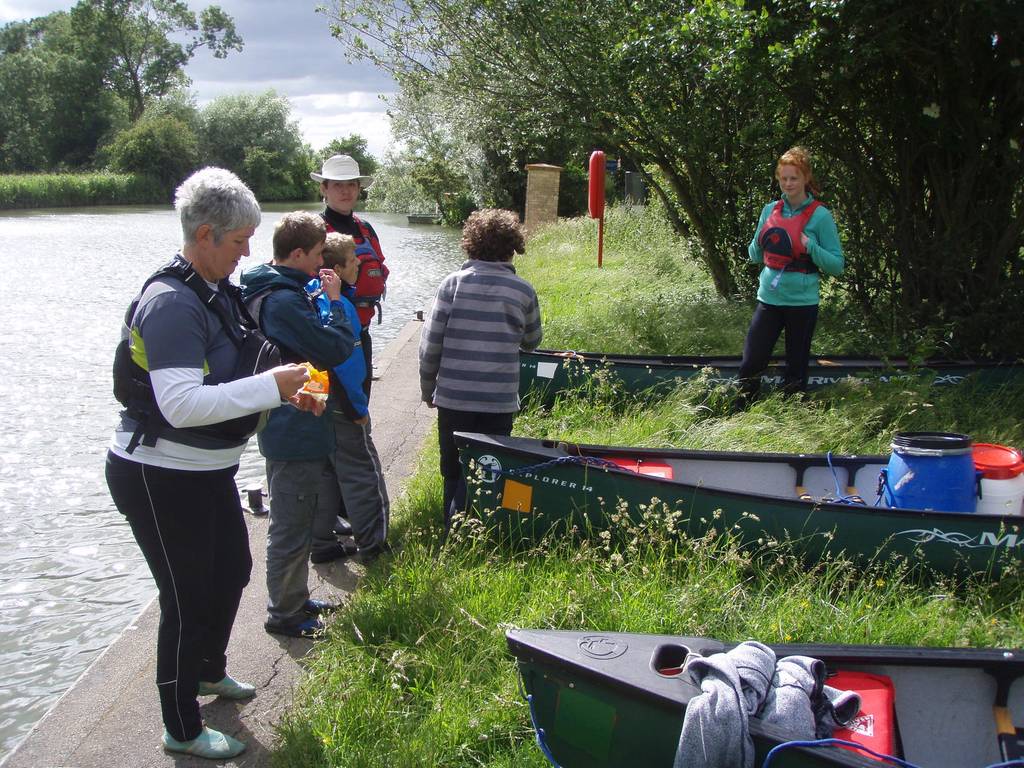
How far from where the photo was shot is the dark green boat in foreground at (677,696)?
7.76 feet

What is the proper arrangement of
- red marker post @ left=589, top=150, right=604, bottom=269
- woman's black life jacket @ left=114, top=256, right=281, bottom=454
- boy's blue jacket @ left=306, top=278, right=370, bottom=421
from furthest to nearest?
1. red marker post @ left=589, top=150, right=604, bottom=269
2. boy's blue jacket @ left=306, top=278, right=370, bottom=421
3. woman's black life jacket @ left=114, top=256, right=281, bottom=454

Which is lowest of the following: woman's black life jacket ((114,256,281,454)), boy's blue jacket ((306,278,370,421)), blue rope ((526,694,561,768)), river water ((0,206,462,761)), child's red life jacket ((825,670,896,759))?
river water ((0,206,462,761))

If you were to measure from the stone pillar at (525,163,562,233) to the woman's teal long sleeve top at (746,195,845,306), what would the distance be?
1759 centimetres

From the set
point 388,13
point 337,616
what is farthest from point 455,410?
point 388,13

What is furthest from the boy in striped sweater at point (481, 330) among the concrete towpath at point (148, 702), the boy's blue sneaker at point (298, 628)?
the boy's blue sneaker at point (298, 628)

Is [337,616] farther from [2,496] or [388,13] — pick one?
[388,13]

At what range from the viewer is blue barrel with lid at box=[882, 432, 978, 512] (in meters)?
3.91

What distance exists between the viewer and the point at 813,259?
5527 mm

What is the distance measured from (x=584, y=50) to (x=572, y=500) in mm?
6608

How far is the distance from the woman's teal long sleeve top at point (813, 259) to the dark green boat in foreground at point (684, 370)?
0.70m

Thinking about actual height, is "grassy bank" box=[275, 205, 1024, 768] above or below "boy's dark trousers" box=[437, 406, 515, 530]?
below

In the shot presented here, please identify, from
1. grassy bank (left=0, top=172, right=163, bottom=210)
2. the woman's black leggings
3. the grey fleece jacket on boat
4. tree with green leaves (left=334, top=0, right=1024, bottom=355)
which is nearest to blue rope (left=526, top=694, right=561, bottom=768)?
the grey fleece jacket on boat

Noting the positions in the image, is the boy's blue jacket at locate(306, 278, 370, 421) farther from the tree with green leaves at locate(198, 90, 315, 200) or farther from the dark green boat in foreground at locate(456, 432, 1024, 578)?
the tree with green leaves at locate(198, 90, 315, 200)

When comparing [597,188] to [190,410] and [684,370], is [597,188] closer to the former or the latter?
[684,370]
